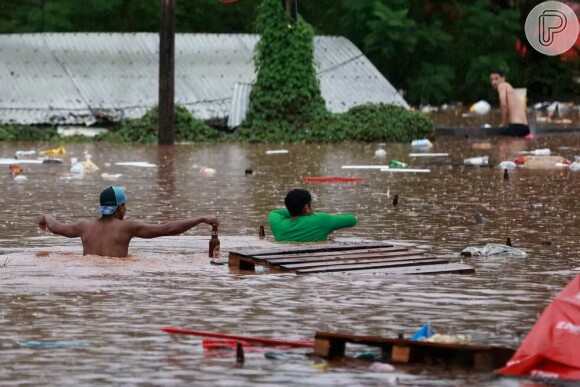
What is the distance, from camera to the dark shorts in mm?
32812

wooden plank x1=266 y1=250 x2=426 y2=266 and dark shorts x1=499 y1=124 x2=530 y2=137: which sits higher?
dark shorts x1=499 y1=124 x2=530 y2=137

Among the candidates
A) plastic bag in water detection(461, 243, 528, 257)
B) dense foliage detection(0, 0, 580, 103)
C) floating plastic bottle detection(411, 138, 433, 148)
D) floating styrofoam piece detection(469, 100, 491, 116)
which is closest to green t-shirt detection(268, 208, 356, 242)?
plastic bag in water detection(461, 243, 528, 257)

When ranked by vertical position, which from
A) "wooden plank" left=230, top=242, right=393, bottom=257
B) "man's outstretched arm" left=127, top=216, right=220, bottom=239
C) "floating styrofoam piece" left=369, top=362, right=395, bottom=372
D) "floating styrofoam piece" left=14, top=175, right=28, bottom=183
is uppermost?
"man's outstretched arm" left=127, top=216, right=220, bottom=239

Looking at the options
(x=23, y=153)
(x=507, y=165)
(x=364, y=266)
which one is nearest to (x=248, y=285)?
(x=364, y=266)

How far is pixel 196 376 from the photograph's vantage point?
8.25m

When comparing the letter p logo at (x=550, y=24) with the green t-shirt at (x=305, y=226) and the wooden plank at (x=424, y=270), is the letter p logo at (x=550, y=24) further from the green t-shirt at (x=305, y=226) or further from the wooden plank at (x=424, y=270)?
the wooden plank at (x=424, y=270)

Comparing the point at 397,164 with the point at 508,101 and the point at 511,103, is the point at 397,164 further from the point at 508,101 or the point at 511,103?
the point at 511,103

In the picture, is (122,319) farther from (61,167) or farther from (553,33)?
(553,33)

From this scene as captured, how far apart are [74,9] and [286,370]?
40.9 meters

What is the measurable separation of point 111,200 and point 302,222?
2.23m

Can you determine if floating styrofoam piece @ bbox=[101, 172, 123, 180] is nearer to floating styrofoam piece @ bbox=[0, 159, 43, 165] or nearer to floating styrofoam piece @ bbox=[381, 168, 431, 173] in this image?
floating styrofoam piece @ bbox=[0, 159, 43, 165]

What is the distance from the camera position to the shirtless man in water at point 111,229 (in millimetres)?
12906

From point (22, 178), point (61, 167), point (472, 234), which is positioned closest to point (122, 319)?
point (472, 234)

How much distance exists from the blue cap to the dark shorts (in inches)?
824
